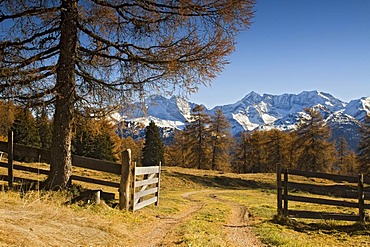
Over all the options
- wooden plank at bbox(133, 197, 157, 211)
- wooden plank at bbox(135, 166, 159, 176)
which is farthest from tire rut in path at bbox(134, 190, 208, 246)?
wooden plank at bbox(135, 166, 159, 176)

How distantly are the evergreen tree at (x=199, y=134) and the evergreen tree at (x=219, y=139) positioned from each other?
1.11 m

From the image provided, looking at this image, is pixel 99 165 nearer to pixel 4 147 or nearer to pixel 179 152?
pixel 4 147

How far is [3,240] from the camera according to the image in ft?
14.3

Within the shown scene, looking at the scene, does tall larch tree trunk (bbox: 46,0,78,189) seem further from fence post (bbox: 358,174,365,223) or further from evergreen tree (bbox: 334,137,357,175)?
evergreen tree (bbox: 334,137,357,175)

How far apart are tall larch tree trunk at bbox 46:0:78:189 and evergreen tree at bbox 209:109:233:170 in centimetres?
4878

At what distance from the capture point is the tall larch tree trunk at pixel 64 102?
31.3 feet

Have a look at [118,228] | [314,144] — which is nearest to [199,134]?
[314,144]

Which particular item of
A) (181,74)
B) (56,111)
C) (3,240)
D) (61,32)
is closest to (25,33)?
(61,32)

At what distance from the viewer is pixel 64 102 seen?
9.64 m

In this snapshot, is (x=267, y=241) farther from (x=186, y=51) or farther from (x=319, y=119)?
(x=319, y=119)

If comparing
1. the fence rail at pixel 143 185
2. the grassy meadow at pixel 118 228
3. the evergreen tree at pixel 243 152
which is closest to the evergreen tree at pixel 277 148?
the evergreen tree at pixel 243 152

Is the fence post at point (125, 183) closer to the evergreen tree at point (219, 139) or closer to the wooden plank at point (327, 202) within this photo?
the wooden plank at point (327, 202)

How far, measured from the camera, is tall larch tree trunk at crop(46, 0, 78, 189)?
955 centimetres

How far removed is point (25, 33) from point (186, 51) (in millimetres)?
4499
